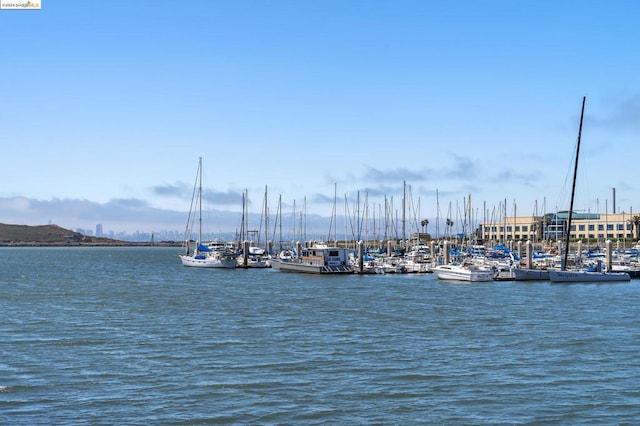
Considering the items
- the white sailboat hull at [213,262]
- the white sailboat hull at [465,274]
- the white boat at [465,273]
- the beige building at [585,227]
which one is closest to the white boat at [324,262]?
the white boat at [465,273]

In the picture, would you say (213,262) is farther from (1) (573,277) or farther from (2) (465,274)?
(1) (573,277)

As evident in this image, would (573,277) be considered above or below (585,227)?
below

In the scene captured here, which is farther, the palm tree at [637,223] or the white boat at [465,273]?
the palm tree at [637,223]

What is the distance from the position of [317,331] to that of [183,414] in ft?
52.2

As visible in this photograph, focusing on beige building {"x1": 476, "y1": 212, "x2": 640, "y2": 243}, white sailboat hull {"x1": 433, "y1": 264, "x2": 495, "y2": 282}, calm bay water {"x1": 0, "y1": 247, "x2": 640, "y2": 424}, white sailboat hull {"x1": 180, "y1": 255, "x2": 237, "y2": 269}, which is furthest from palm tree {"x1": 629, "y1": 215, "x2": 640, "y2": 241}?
calm bay water {"x1": 0, "y1": 247, "x2": 640, "y2": 424}

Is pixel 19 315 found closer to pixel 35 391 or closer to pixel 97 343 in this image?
pixel 97 343

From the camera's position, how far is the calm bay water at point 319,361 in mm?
20750

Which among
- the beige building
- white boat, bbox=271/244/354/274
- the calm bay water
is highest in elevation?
the beige building

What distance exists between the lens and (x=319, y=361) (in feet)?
90.6

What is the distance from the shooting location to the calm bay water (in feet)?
68.1

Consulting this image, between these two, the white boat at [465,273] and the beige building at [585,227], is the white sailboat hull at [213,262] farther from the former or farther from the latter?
the beige building at [585,227]

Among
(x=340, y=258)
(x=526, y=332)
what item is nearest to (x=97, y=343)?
(x=526, y=332)

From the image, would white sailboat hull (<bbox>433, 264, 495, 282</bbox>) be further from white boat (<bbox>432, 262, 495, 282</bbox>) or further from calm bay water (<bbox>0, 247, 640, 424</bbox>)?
calm bay water (<bbox>0, 247, 640, 424</bbox>)

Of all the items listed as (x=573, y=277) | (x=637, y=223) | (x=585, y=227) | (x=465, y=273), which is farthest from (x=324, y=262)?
(x=585, y=227)
